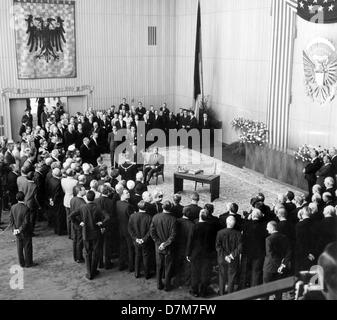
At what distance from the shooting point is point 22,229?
355 inches

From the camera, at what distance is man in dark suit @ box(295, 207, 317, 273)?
772 centimetres

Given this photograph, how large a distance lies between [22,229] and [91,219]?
1.49m

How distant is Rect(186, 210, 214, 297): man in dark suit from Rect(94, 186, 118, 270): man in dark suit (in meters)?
1.80

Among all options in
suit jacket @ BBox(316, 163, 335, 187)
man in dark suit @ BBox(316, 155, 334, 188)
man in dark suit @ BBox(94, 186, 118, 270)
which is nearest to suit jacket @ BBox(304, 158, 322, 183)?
man in dark suit @ BBox(316, 155, 334, 188)

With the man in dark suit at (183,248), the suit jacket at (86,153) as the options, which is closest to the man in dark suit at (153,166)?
the suit jacket at (86,153)

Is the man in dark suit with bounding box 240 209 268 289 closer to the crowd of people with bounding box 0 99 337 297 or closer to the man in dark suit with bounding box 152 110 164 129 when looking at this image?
the crowd of people with bounding box 0 99 337 297

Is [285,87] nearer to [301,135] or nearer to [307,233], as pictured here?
[301,135]

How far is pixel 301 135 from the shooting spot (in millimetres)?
15766

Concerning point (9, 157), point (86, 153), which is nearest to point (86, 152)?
point (86, 153)

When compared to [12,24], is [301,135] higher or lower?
lower
